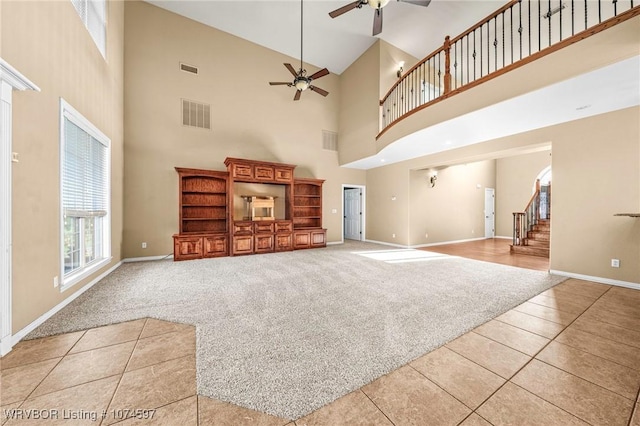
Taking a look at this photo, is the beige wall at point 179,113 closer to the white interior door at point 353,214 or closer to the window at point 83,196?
the window at point 83,196

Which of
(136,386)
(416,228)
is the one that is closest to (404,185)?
(416,228)

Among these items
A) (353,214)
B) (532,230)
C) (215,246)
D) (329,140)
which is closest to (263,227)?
(215,246)

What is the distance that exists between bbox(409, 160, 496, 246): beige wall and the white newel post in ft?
24.6

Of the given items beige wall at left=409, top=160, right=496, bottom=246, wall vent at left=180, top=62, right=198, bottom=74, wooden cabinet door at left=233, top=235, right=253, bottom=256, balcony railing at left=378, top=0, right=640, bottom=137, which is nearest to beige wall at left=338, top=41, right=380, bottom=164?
balcony railing at left=378, top=0, right=640, bottom=137

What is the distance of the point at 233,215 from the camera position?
238 inches

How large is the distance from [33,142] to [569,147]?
7530 millimetres

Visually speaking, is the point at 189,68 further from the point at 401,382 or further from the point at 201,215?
the point at 401,382

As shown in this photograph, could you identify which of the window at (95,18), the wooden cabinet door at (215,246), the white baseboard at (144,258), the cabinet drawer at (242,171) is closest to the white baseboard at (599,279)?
the cabinet drawer at (242,171)

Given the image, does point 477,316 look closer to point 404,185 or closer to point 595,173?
point 595,173

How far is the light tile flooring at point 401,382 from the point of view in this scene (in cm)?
133

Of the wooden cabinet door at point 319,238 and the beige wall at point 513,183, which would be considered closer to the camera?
the wooden cabinet door at point 319,238

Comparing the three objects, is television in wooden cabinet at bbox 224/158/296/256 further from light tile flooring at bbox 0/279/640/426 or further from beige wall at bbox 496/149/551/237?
beige wall at bbox 496/149/551/237

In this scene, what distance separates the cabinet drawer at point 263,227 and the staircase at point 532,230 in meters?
6.83

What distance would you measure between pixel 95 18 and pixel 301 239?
602 cm
